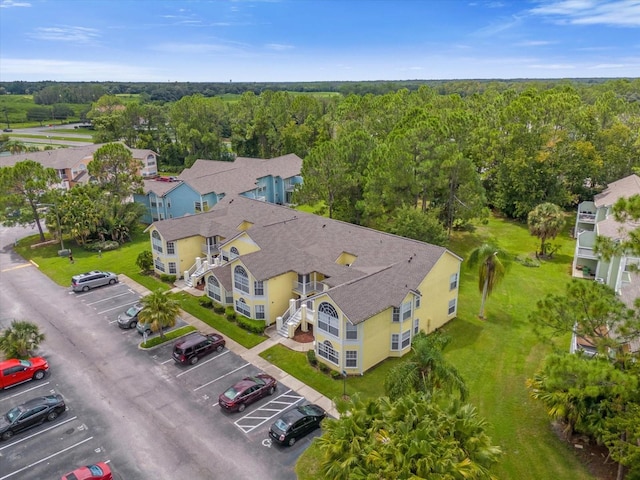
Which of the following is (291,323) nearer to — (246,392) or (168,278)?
(246,392)

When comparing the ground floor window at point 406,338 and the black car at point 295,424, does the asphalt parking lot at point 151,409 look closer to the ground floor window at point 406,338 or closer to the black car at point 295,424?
the black car at point 295,424

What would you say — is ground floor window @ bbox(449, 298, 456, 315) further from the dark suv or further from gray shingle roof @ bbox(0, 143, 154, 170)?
gray shingle roof @ bbox(0, 143, 154, 170)

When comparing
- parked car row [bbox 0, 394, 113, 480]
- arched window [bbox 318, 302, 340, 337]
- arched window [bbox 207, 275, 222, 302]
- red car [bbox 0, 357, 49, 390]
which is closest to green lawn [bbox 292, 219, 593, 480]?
arched window [bbox 318, 302, 340, 337]

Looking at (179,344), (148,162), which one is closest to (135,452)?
(179,344)

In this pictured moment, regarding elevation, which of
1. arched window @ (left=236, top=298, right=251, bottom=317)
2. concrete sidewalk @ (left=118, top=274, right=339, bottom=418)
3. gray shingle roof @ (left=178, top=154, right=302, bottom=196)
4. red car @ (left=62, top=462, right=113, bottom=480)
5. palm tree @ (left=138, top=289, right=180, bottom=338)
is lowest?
concrete sidewalk @ (left=118, top=274, right=339, bottom=418)

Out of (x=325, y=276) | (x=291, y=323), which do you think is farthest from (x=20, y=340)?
(x=325, y=276)

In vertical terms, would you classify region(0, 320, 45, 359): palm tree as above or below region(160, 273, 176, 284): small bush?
above

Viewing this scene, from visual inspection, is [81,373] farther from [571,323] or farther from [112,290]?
[571,323]
